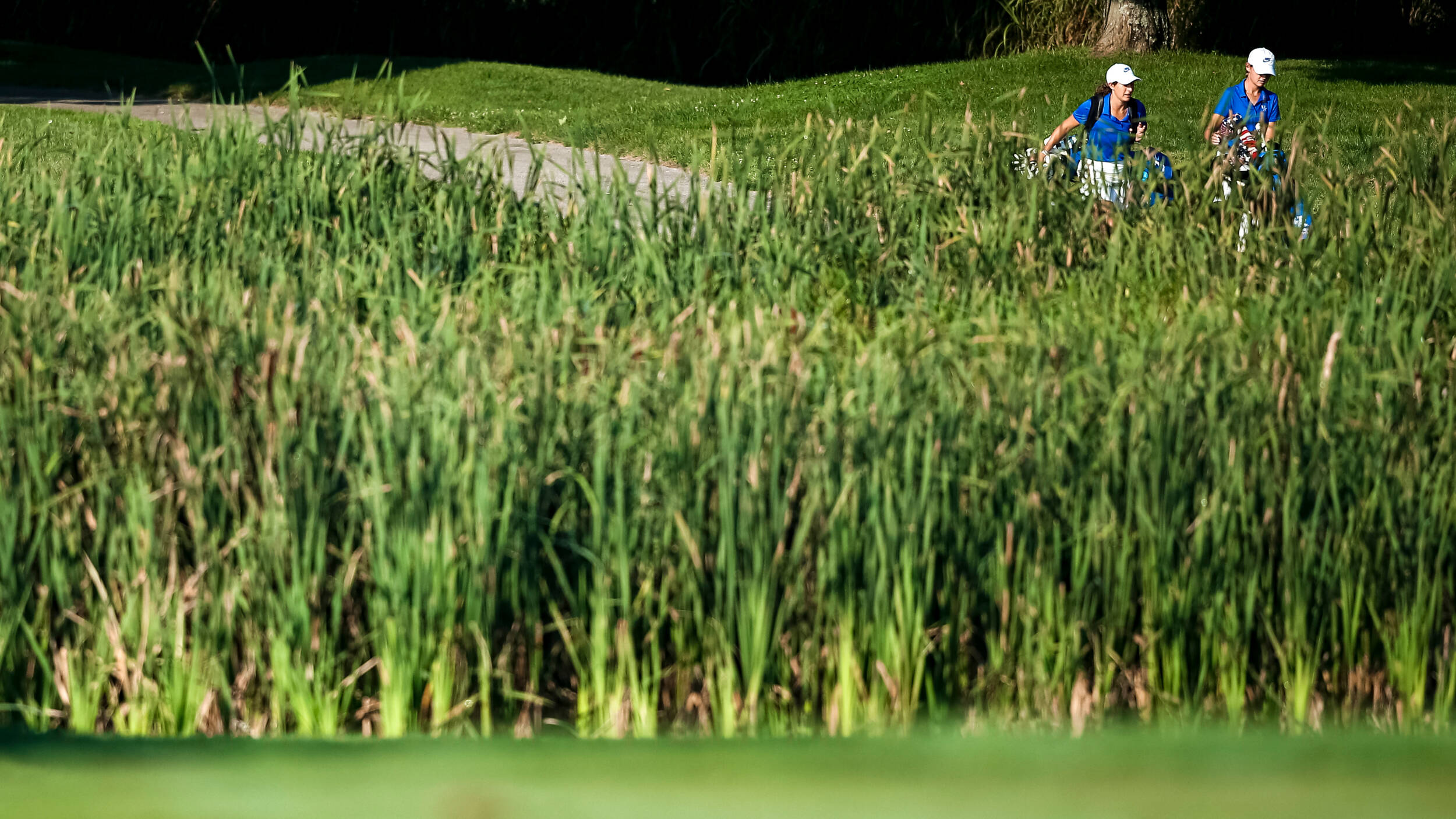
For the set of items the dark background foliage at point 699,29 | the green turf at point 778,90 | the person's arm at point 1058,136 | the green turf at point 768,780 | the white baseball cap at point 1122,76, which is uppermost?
the dark background foliage at point 699,29

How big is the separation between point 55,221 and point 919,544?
9.98 ft

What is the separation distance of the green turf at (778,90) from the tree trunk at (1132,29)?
0.37m

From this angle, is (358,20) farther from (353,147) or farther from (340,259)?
(340,259)

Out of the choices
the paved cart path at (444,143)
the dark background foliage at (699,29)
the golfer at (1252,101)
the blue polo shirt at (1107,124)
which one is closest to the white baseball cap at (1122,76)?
the blue polo shirt at (1107,124)

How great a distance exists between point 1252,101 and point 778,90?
30.3 ft

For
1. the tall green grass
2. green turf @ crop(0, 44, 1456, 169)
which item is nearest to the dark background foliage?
green turf @ crop(0, 44, 1456, 169)

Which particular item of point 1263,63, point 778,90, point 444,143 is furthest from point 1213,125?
point 778,90

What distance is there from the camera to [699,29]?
2297cm

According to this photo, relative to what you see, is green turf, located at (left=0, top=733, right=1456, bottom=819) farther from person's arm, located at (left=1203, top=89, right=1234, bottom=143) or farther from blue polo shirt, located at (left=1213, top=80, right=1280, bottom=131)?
blue polo shirt, located at (left=1213, top=80, right=1280, bottom=131)

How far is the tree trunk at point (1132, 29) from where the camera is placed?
58.7ft

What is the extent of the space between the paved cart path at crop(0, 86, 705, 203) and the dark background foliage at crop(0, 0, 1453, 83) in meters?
5.25

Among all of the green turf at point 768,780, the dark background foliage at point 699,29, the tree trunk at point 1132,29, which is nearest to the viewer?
the green turf at point 768,780

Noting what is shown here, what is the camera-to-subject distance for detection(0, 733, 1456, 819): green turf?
74.7 inches

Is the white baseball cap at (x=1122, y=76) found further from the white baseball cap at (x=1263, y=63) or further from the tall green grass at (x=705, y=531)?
the tall green grass at (x=705, y=531)
